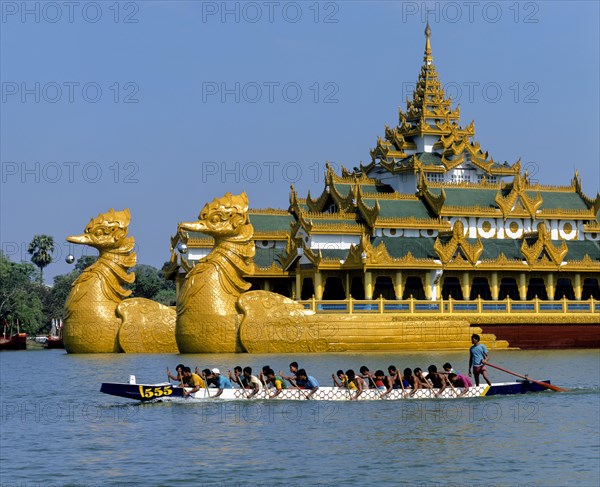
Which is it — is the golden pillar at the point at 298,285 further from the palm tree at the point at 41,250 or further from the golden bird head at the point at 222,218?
the palm tree at the point at 41,250

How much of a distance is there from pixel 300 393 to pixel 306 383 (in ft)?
0.94

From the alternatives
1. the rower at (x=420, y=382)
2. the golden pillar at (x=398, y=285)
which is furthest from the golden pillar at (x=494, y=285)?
the rower at (x=420, y=382)

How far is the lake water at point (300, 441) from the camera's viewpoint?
2334 centimetres

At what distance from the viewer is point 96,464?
24.6 metres

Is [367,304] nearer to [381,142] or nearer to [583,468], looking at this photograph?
[381,142]

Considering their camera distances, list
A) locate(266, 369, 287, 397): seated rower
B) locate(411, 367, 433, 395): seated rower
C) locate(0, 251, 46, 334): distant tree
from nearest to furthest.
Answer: locate(266, 369, 287, 397): seated rower < locate(411, 367, 433, 395): seated rower < locate(0, 251, 46, 334): distant tree

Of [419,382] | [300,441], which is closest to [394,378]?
[419,382]

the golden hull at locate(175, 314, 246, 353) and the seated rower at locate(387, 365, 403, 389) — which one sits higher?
the golden hull at locate(175, 314, 246, 353)

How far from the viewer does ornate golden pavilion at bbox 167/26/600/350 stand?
55656 mm

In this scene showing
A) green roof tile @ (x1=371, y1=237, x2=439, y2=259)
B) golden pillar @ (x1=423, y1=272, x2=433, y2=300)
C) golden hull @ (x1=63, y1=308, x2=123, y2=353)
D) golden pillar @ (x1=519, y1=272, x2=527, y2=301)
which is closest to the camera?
golden hull @ (x1=63, y1=308, x2=123, y2=353)

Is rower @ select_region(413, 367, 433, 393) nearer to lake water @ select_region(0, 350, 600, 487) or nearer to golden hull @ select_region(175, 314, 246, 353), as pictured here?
lake water @ select_region(0, 350, 600, 487)

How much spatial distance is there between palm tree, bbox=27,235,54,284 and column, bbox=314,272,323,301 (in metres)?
55.2

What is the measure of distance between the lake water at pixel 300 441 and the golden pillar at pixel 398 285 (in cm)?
1648

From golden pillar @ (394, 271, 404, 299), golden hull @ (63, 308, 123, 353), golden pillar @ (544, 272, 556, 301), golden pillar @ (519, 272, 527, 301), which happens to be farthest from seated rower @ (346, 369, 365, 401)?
golden pillar @ (544, 272, 556, 301)
